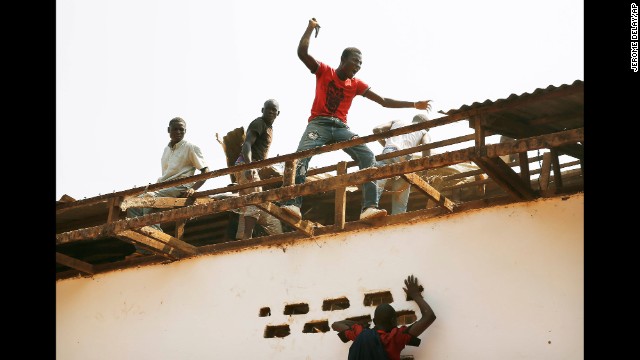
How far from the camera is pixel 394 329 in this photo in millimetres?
7273

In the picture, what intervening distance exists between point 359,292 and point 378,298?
23 centimetres

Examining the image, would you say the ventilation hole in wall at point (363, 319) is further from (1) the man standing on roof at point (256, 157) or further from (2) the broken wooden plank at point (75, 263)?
(2) the broken wooden plank at point (75, 263)

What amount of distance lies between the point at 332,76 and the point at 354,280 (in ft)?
7.32

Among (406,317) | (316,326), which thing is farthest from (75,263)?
(406,317)

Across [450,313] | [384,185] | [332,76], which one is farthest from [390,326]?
[332,76]

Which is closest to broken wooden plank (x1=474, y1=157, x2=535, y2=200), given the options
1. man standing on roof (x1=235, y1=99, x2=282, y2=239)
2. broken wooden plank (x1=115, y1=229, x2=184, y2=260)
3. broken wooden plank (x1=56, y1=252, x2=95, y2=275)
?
man standing on roof (x1=235, y1=99, x2=282, y2=239)

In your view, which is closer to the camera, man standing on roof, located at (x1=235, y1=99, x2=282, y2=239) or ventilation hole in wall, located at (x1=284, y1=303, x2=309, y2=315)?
ventilation hole in wall, located at (x1=284, y1=303, x2=309, y2=315)

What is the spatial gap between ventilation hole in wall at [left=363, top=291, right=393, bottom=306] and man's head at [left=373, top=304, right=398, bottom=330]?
21.4 inches

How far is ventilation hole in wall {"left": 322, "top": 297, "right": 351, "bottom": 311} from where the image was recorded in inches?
324

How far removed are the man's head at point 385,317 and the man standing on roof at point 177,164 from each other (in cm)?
325

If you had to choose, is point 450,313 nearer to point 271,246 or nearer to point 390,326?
point 390,326

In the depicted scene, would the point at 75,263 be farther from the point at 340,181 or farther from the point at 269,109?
the point at 340,181

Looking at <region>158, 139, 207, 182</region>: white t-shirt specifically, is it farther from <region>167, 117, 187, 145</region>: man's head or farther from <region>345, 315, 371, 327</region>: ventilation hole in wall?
<region>345, 315, 371, 327</region>: ventilation hole in wall

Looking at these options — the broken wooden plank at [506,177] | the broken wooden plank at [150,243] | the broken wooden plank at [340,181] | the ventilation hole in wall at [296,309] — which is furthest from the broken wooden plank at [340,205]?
the broken wooden plank at [150,243]
